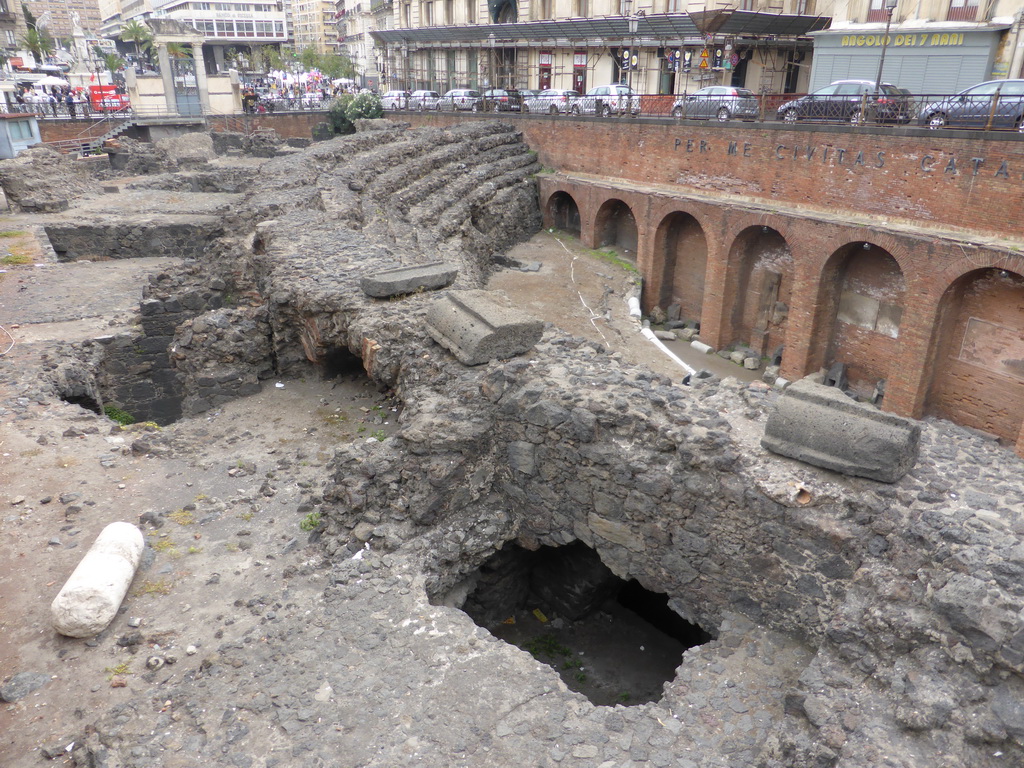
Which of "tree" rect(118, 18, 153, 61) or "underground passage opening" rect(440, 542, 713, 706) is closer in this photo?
"underground passage opening" rect(440, 542, 713, 706)

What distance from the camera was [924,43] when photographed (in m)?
21.8

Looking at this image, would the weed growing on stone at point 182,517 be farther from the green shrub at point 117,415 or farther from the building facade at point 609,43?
the building facade at point 609,43

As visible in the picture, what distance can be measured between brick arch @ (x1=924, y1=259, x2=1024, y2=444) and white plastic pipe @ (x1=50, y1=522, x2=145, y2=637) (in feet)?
44.4

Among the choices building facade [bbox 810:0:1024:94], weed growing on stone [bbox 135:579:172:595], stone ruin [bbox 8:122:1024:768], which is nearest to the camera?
stone ruin [bbox 8:122:1024:768]

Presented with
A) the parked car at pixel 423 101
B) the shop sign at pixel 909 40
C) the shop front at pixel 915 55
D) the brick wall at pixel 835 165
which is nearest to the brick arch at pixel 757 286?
the brick wall at pixel 835 165

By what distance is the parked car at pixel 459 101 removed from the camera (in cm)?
2958

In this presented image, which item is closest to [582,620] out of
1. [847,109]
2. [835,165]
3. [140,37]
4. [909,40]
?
[835,165]

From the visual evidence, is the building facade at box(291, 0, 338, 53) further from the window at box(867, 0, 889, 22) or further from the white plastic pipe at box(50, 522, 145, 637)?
the white plastic pipe at box(50, 522, 145, 637)

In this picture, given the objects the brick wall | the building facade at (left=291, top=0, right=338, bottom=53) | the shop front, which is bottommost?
the brick wall

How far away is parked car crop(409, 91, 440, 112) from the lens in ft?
103

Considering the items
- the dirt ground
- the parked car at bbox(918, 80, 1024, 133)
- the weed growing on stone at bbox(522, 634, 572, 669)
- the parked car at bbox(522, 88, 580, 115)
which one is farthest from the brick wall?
the dirt ground

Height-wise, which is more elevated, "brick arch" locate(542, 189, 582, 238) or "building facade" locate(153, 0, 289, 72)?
"building facade" locate(153, 0, 289, 72)

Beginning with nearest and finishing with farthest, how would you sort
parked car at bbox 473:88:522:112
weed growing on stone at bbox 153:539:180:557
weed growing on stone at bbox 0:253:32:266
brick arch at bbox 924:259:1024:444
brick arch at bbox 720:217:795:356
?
weed growing on stone at bbox 153:539:180:557, brick arch at bbox 924:259:1024:444, weed growing on stone at bbox 0:253:32:266, brick arch at bbox 720:217:795:356, parked car at bbox 473:88:522:112

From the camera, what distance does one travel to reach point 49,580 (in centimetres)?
571
